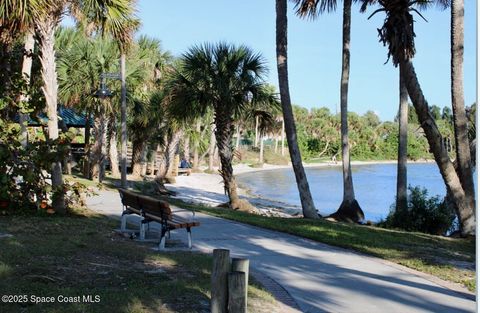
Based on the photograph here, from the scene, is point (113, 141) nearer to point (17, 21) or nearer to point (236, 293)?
point (17, 21)

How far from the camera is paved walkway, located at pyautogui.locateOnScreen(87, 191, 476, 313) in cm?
588

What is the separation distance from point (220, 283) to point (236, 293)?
0.17m

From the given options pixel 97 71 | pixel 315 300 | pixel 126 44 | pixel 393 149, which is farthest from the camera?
pixel 393 149

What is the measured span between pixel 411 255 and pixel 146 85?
69.7ft

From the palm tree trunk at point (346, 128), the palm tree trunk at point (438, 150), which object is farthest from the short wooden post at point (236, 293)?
the palm tree trunk at point (346, 128)

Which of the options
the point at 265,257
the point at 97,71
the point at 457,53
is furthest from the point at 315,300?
the point at 97,71

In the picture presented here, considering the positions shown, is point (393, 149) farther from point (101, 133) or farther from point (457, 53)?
point (457, 53)

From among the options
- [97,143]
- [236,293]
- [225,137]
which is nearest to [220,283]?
[236,293]

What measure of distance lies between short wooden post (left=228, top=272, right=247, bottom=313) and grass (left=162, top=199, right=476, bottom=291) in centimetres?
362

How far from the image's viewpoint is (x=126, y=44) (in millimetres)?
11742

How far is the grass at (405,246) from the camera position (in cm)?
796

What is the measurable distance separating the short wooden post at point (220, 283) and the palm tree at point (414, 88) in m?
7.47

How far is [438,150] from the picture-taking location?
1203 centimetres

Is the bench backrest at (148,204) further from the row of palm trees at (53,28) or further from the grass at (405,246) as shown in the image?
the grass at (405,246)
